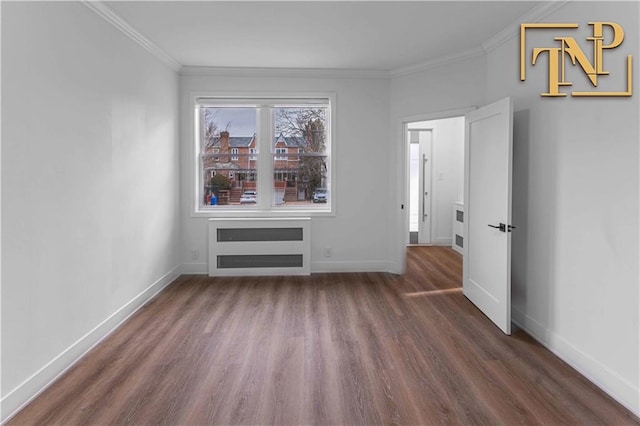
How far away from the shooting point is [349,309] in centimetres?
365

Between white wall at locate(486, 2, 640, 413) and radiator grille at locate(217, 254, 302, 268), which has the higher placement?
white wall at locate(486, 2, 640, 413)

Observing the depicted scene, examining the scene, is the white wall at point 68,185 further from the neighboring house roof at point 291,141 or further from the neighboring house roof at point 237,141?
the neighboring house roof at point 291,141

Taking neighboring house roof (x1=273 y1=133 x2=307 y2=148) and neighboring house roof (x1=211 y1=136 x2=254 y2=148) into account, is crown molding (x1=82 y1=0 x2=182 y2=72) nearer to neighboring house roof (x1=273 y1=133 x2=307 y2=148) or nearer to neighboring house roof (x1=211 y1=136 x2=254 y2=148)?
neighboring house roof (x1=211 y1=136 x2=254 y2=148)

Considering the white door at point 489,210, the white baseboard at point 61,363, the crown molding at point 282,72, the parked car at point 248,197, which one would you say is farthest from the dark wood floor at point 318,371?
the crown molding at point 282,72

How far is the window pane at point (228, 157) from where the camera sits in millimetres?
4945

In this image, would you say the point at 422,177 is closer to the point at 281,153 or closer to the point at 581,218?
the point at 281,153

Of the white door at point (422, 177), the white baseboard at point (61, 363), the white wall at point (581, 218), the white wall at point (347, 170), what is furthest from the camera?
the white door at point (422, 177)

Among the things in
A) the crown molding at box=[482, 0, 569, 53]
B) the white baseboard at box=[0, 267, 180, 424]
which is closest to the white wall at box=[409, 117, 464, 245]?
the crown molding at box=[482, 0, 569, 53]

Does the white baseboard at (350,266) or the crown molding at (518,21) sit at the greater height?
the crown molding at (518,21)

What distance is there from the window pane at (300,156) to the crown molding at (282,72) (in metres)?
0.43

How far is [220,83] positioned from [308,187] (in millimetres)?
1722

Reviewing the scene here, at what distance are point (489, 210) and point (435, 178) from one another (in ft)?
12.3

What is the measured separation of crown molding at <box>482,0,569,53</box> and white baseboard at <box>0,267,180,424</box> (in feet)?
13.6

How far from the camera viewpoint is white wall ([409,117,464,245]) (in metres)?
6.91
